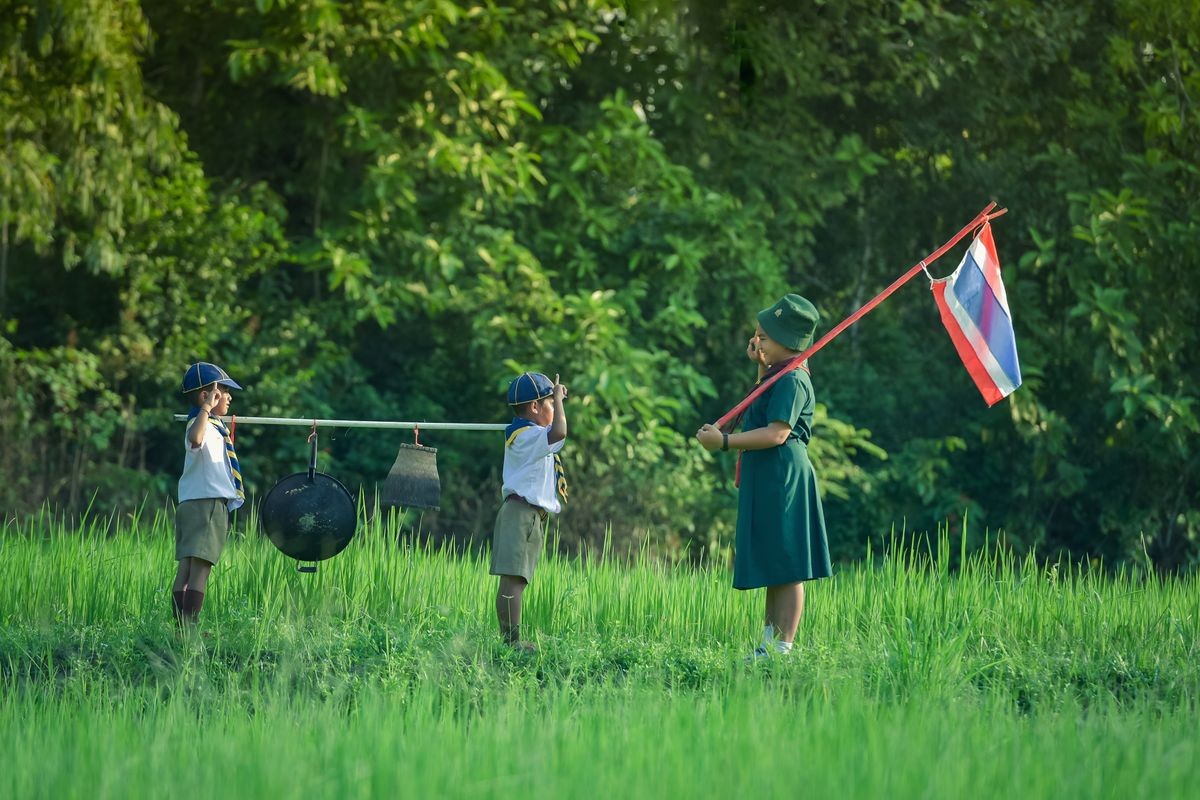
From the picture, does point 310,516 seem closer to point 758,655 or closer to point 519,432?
point 519,432

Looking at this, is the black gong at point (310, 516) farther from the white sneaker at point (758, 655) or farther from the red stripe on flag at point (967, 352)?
the red stripe on flag at point (967, 352)

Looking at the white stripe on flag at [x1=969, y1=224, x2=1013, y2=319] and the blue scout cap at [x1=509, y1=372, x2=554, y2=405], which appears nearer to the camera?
the blue scout cap at [x1=509, y1=372, x2=554, y2=405]

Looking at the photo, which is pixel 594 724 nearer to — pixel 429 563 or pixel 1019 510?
pixel 429 563

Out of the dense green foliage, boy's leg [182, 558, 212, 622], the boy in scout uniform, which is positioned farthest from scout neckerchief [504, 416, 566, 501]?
the dense green foliage

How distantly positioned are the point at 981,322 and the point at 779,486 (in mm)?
1259

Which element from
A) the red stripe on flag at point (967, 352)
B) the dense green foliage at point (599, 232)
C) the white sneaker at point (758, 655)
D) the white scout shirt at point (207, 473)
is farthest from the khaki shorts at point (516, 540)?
the dense green foliage at point (599, 232)

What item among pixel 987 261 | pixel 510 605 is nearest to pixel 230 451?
pixel 510 605

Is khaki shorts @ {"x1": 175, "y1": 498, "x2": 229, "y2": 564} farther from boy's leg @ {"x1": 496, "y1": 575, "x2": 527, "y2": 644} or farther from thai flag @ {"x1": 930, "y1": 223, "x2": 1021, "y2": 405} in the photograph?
thai flag @ {"x1": 930, "y1": 223, "x2": 1021, "y2": 405}

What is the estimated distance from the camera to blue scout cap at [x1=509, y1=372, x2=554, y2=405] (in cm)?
626

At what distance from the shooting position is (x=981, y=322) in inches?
260

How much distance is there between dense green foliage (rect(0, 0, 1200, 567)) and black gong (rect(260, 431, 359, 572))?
4189mm

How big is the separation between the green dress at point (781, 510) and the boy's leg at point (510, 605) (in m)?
0.91

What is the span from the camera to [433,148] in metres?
10.6

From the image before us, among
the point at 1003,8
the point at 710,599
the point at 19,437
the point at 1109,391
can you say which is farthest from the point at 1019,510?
the point at 19,437
